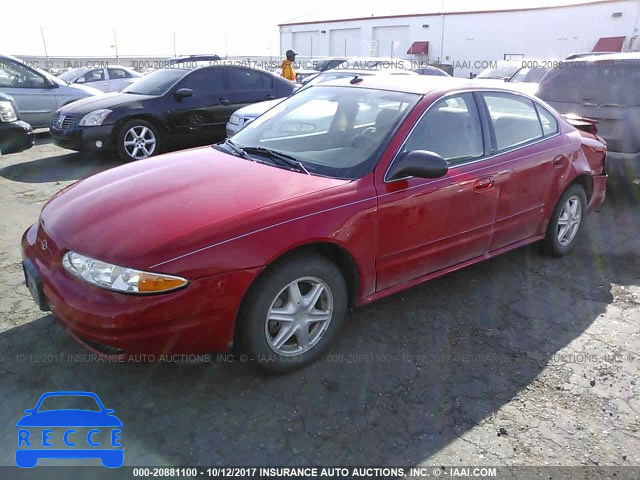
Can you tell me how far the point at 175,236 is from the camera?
2529 millimetres

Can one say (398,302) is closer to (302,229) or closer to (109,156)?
(302,229)

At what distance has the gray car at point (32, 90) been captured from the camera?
941cm

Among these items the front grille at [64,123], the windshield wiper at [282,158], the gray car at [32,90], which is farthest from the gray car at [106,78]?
the windshield wiper at [282,158]

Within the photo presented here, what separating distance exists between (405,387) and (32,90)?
30.9 feet

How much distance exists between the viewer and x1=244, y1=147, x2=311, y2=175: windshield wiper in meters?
3.21

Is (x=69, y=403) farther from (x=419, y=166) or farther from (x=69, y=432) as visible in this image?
(x=419, y=166)

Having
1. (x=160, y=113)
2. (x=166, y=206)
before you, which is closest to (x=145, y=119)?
(x=160, y=113)

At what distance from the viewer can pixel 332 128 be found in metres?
3.70

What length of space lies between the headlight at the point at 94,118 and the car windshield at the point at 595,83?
20.0 ft

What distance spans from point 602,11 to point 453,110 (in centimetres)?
3179

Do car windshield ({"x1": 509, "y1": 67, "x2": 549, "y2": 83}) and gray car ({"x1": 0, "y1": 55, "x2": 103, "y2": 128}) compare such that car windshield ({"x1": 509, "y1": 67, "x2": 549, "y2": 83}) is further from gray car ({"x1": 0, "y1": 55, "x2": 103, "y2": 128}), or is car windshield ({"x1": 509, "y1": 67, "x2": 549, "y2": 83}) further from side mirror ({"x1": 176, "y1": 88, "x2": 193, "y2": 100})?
gray car ({"x1": 0, "y1": 55, "x2": 103, "y2": 128})

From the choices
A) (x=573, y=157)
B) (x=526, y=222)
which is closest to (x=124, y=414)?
(x=526, y=222)

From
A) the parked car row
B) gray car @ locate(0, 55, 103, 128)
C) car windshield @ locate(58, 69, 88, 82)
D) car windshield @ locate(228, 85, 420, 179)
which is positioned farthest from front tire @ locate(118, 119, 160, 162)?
car windshield @ locate(58, 69, 88, 82)

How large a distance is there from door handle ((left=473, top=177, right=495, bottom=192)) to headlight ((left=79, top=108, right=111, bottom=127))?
5.98 metres
